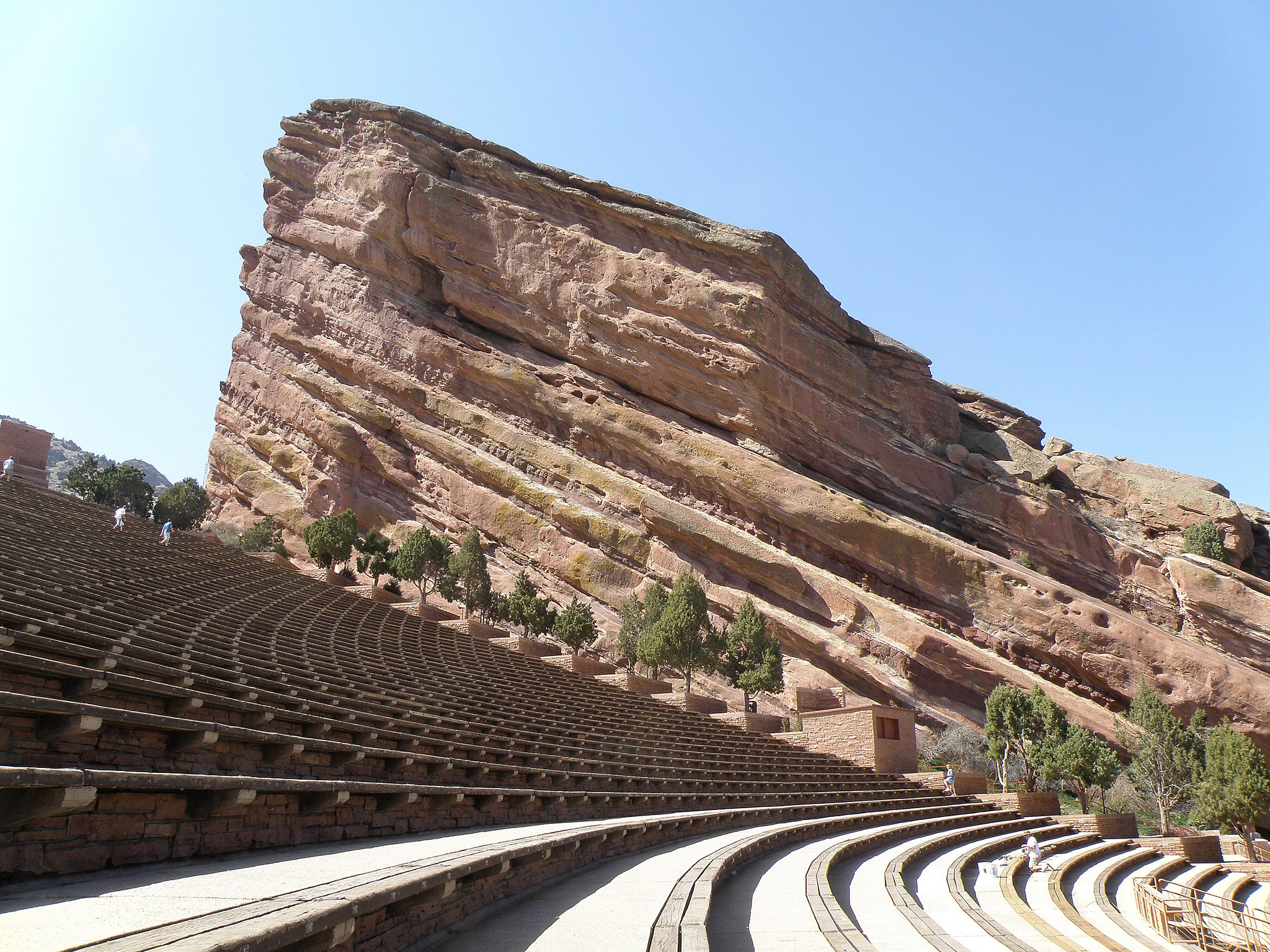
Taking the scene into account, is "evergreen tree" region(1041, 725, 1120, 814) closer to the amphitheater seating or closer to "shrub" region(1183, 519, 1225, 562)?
the amphitheater seating

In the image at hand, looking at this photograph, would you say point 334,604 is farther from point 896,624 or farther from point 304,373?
point 304,373

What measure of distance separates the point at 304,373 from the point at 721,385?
26.3m

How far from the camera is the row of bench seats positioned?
4.98 m

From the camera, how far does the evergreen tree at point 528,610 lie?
35.9m

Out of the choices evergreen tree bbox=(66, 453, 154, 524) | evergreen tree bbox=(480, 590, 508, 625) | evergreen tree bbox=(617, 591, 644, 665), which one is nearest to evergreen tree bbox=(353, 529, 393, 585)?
evergreen tree bbox=(480, 590, 508, 625)

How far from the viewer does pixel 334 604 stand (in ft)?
83.2

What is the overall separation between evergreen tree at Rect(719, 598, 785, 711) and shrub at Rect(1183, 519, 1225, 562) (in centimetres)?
2951

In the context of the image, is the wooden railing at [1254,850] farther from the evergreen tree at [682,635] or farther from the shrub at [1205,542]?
the shrub at [1205,542]

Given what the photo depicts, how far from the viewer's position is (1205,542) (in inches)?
1850

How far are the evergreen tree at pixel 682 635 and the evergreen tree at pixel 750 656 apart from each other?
1.25m

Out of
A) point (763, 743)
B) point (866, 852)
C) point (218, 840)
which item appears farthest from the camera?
point (763, 743)

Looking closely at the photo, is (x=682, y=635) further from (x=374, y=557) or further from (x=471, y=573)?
(x=374, y=557)

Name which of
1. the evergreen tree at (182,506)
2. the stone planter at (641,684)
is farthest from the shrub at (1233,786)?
the evergreen tree at (182,506)

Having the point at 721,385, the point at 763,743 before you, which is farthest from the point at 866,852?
the point at 721,385
